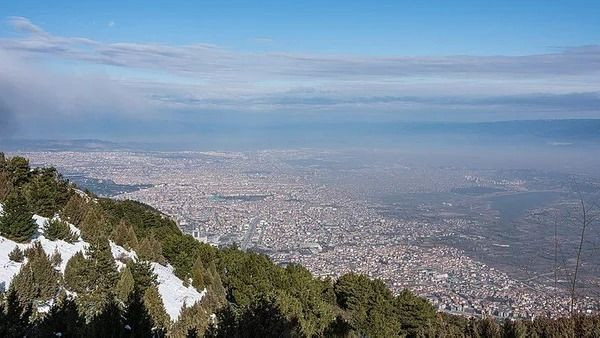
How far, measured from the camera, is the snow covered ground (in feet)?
34.9

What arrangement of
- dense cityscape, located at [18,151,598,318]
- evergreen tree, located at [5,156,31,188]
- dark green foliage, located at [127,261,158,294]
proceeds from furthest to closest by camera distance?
dense cityscape, located at [18,151,598,318] → evergreen tree, located at [5,156,31,188] → dark green foliage, located at [127,261,158,294]

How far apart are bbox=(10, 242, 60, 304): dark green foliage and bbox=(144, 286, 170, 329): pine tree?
1604 mm

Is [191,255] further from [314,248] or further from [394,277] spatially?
[314,248]

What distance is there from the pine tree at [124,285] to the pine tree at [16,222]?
9.28ft

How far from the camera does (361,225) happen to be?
3981 centimetres

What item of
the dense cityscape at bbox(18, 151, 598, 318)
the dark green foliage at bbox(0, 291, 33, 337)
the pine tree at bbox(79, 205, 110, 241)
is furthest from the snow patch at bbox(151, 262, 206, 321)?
the dense cityscape at bbox(18, 151, 598, 318)

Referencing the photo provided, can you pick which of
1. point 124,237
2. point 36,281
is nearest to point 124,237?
point 124,237

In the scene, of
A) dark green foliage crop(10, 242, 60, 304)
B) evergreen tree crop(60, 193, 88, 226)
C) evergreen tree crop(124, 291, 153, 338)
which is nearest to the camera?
evergreen tree crop(124, 291, 153, 338)

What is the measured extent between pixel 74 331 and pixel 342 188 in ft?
161

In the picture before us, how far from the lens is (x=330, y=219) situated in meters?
42.1

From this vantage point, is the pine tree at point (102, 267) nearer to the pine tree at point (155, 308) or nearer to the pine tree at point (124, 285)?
the pine tree at point (124, 285)

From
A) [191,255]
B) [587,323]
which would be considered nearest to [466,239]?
[191,255]

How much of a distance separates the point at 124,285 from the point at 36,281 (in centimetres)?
167

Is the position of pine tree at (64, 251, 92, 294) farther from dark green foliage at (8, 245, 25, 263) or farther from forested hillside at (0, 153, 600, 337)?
dark green foliage at (8, 245, 25, 263)
